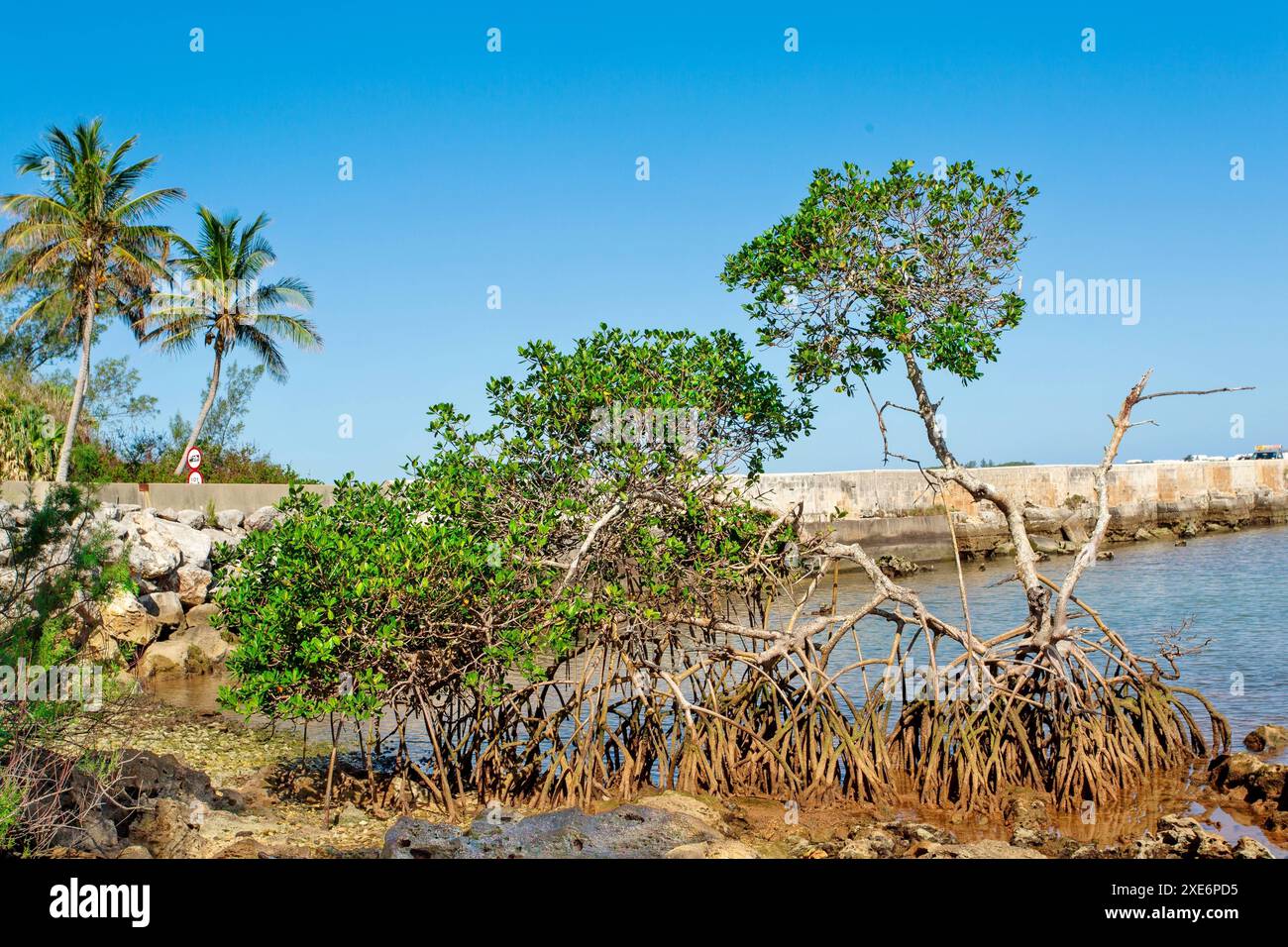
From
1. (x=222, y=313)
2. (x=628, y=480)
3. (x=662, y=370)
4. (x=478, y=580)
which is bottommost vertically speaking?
(x=478, y=580)

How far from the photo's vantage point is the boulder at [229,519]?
27.1m

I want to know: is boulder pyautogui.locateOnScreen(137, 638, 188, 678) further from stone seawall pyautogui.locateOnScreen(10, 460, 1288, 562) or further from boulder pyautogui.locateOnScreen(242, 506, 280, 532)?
stone seawall pyautogui.locateOnScreen(10, 460, 1288, 562)

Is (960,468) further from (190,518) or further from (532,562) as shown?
(190,518)

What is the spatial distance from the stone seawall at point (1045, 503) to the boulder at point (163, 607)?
55.9 feet

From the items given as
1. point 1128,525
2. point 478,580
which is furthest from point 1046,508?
point 478,580

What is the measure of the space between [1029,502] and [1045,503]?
778 mm

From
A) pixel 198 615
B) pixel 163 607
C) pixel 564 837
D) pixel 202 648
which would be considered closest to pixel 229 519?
pixel 198 615

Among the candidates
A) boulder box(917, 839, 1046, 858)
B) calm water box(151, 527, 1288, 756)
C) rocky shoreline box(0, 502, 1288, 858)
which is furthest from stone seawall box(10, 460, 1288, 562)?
boulder box(917, 839, 1046, 858)

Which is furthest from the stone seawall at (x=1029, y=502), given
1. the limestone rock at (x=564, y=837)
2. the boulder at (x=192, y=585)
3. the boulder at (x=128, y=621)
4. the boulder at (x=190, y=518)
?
the limestone rock at (x=564, y=837)

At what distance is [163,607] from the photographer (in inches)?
829

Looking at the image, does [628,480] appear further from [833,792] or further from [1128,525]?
[1128,525]

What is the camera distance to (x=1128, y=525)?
152 feet

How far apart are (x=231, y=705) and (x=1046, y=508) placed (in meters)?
38.5

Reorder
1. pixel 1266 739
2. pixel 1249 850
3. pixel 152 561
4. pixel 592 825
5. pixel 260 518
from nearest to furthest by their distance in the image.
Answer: pixel 1249 850
pixel 592 825
pixel 1266 739
pixel 152 561
pixel 260 518
